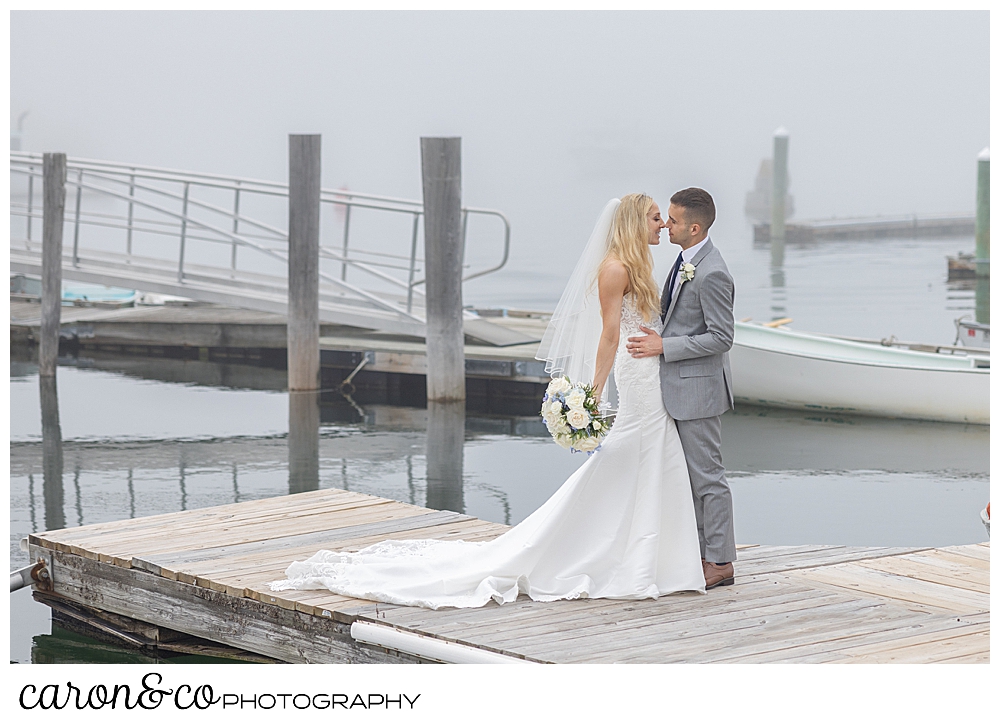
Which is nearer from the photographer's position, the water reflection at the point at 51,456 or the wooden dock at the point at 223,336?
the water reflection at the point at 51,456

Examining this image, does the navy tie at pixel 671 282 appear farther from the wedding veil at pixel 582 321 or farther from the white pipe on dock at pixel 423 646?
the white pipe on dock at pixel 423 646

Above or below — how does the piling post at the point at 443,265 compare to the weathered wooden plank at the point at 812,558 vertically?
above

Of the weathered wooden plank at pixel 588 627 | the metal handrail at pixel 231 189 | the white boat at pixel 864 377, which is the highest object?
the metal handrail at pixel 231 189

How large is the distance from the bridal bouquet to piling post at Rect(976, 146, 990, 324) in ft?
76.0

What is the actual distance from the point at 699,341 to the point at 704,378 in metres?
0.16

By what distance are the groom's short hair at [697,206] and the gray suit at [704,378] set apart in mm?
104

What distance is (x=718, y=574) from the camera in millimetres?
5000

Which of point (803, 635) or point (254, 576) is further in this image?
point (254, 576)

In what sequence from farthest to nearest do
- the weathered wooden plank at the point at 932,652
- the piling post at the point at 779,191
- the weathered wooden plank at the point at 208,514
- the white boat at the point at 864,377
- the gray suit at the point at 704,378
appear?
the piling post at the point at 779,191 < the white boat at the point at 864,377 < the weathered wooden plank at the point at 208,514 < the gray suit at the point at 704,378 < the weathered wooden plank at the point at 932,652

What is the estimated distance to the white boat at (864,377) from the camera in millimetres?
12016

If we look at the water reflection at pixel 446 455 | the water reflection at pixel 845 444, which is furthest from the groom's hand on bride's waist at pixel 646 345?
the water reflection at pixel 845 444

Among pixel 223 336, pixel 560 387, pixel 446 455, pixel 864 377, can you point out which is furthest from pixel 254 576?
pixel 223 336

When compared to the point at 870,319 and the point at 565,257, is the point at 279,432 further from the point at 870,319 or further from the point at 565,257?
the point at 565,257

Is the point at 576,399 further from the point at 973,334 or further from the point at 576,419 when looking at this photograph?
the point at 973,334
